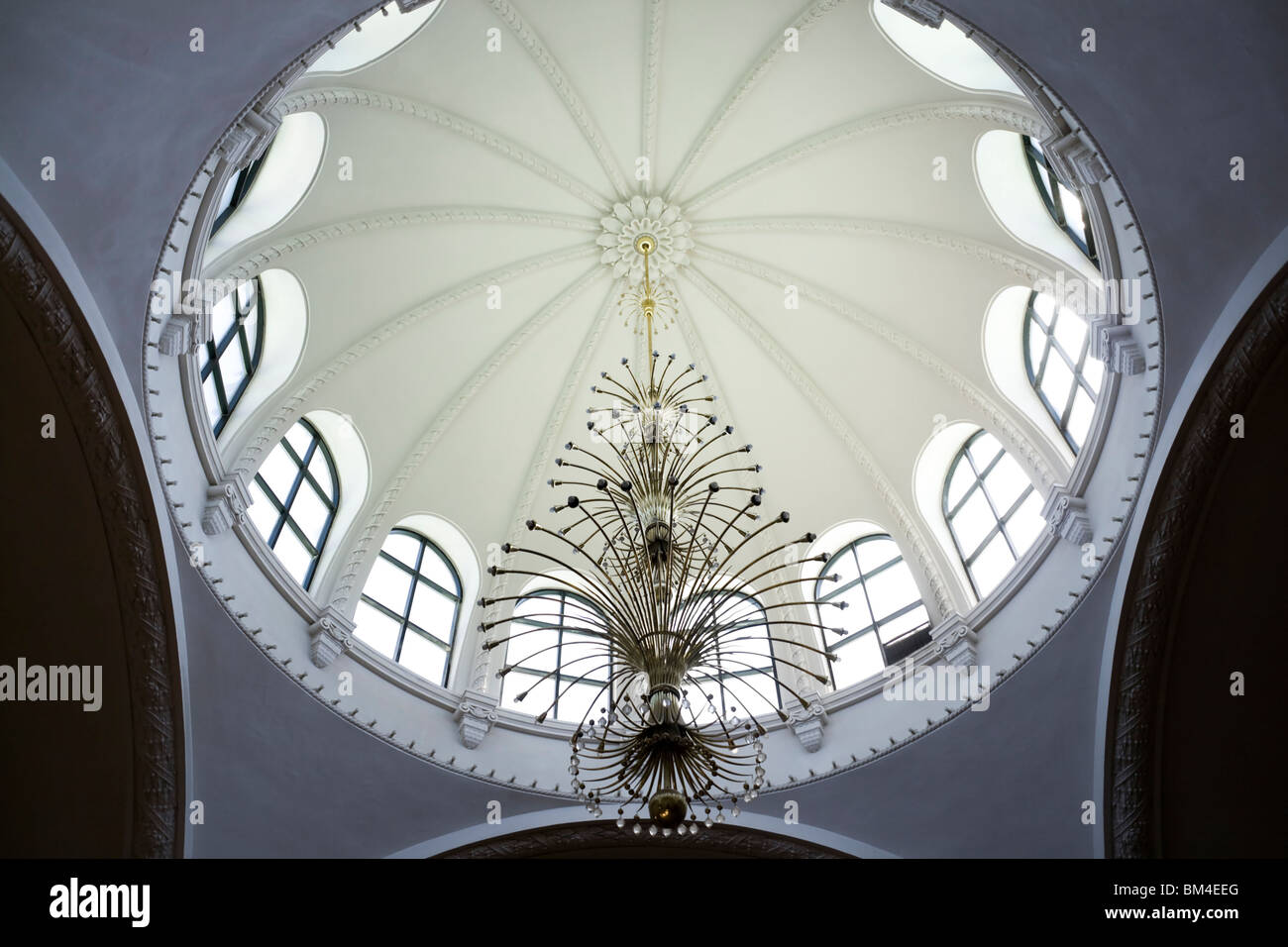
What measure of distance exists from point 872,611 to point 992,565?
5.24 ft

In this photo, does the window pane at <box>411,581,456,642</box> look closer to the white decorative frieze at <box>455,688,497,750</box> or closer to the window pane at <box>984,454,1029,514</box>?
the white decorative frieze at <box>455,688,497,750</box>

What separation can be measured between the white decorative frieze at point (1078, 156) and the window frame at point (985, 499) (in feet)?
13.8

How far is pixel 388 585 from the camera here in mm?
13016

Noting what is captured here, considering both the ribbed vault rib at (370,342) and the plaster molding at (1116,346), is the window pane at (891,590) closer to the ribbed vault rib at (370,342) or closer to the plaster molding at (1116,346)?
the plaster molding at (1116,346)

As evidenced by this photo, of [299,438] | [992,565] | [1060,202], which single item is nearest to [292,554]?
[299,438]

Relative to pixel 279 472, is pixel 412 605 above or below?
below

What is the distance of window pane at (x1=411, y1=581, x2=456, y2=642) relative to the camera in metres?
13.2

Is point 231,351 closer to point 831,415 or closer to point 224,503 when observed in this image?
point 224,503

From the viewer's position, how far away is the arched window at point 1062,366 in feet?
36.0

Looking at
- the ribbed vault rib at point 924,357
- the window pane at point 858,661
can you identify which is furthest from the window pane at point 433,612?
the ribbed vault rib at point 924,357

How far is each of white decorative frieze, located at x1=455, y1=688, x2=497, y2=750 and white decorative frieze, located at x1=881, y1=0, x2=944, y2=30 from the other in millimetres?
7982

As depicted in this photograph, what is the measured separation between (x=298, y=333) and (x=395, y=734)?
450 cm

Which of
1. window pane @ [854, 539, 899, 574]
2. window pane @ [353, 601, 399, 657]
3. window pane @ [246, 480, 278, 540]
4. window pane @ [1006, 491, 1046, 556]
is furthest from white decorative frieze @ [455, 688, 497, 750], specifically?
window pane @ [1006, 491, 1046, 556]

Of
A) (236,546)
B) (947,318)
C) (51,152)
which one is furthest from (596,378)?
(51,152)
